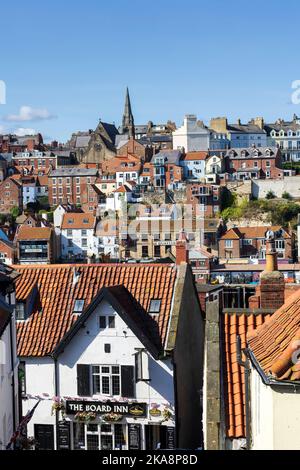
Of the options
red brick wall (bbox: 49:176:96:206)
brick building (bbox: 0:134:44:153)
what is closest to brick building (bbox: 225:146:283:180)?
red brick wall (bbox: 49:176:96:206)

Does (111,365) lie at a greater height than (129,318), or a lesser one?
lesser

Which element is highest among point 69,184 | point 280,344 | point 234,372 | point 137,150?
point 137,150

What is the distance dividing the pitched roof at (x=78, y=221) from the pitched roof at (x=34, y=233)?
85.9 inches

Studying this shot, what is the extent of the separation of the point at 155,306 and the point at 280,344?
598cm

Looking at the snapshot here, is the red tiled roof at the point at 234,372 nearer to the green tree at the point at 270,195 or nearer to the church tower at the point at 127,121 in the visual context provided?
the green tree at the point at 270,195

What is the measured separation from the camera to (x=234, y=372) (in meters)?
5.51

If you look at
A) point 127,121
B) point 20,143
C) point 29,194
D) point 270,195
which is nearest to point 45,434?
point 270,195

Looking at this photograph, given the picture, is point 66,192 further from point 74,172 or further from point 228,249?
point 228,249

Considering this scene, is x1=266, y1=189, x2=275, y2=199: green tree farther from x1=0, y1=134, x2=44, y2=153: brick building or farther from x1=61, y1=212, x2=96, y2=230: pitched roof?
x1=0, y1=134, x2=44, y2=153: brick building

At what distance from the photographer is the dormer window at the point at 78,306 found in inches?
392

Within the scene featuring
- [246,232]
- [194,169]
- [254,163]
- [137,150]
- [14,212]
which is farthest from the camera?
[137,150]

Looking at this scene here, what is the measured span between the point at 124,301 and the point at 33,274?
1.64 meters

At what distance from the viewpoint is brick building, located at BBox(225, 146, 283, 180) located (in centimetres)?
6316
